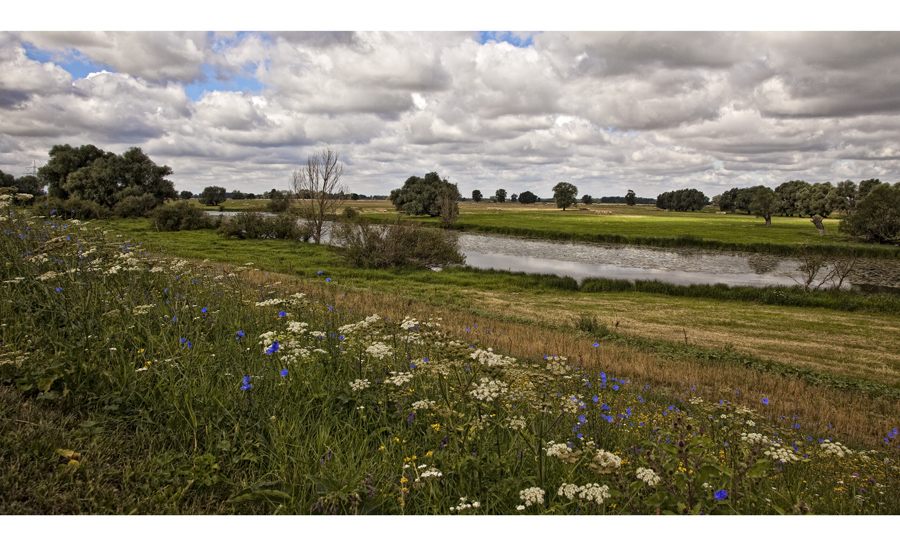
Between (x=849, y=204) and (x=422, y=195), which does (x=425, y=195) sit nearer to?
(x=422, y=195)

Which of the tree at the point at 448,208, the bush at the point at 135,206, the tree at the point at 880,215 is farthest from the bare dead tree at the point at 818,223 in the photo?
the bush at the point at 135,206

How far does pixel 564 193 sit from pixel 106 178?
118m

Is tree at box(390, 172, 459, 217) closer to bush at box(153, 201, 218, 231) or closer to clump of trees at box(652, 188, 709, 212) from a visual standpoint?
bush at box(153, 201, 218, 231)

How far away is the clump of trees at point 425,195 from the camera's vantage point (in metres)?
83.3

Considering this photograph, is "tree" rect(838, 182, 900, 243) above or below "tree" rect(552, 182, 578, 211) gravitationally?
below

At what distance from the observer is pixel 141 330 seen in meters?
4.73

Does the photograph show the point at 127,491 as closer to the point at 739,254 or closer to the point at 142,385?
the point at 142,385

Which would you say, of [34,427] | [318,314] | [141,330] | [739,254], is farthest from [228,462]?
[739,254]

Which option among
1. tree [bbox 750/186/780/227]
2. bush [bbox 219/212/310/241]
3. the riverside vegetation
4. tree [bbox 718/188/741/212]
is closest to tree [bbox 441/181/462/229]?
bush [bbox 219/212/310/241]

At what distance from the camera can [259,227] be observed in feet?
163

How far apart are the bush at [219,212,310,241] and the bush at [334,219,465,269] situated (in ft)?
51.4

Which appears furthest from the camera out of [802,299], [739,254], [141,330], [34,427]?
[739,254]

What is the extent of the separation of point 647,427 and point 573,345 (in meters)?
6.84

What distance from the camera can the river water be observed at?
37062 millimetres
